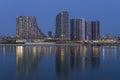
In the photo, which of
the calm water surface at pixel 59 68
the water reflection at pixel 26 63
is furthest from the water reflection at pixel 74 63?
the water reflection at pixel 26 63

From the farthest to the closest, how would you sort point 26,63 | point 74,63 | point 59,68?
point 74,63 < point 26,63 < point 59,68

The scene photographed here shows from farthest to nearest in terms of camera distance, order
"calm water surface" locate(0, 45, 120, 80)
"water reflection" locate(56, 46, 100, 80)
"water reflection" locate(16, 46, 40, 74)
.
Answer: "water reflection" locate(56, 46, 100, 80) < "water reflection" locate(16, 46, 40, 74) < "calm water surface" locate(0, 45, 120, 80)

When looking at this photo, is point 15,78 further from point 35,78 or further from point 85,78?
point 85,78

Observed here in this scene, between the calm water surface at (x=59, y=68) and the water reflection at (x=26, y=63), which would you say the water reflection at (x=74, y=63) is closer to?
the calm water surface at (x=59, y=68)

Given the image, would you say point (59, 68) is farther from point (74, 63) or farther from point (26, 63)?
point (74, 63)

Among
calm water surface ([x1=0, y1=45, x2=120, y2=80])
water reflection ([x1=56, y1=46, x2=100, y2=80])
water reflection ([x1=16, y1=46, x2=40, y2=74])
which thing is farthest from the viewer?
water reflection ([x1=56, y1=46, x2=100, y2=80])

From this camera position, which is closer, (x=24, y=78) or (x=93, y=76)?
(x=24, y=78)


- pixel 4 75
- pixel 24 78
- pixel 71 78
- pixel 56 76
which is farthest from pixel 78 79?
pixel 4 75

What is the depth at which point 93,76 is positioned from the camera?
85.2ft

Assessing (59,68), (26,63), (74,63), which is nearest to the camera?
(59,68)

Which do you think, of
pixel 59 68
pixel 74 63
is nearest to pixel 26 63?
pixel 74 63

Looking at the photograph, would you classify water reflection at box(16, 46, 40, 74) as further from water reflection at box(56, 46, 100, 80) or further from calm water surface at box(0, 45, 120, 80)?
water reflection at box(56, 46, 100, 80)

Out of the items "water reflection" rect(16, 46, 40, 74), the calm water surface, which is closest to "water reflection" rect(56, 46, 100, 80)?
the calm water surface

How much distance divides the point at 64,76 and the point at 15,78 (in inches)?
148
